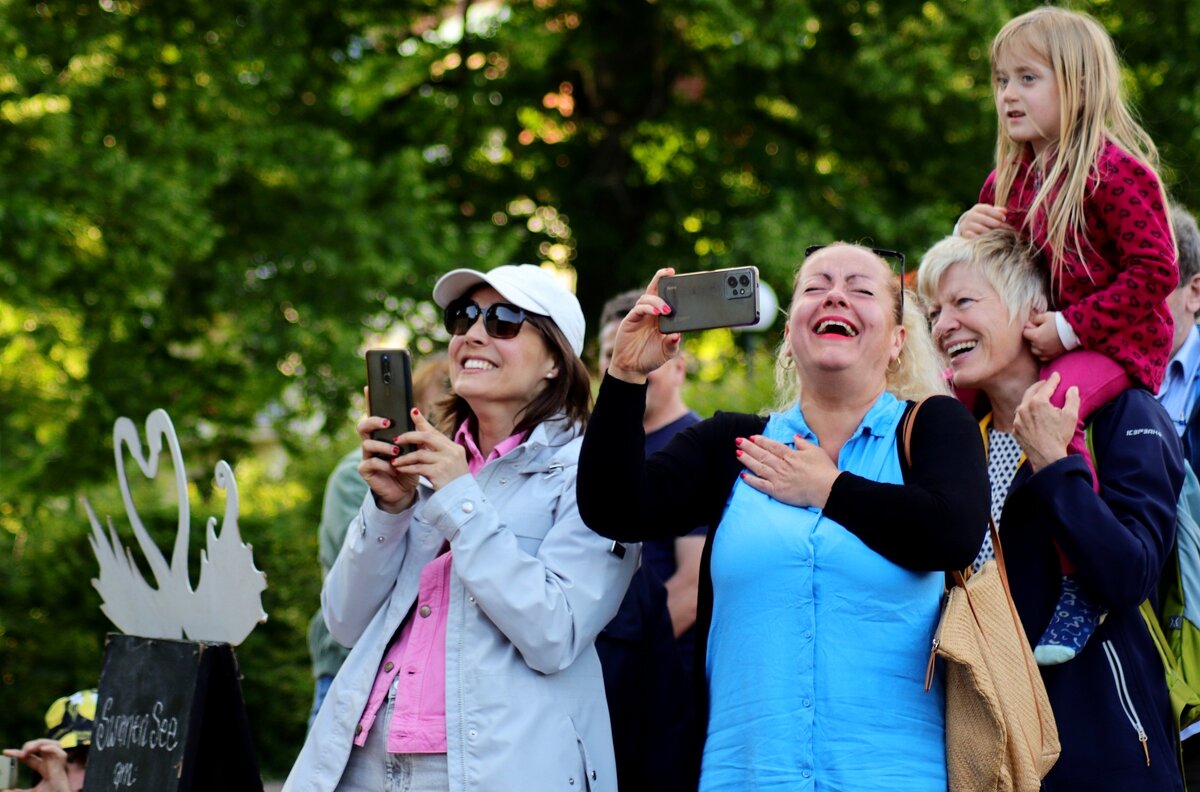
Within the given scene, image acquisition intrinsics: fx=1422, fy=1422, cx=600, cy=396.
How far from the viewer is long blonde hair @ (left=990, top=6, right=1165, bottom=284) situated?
11.8 feet

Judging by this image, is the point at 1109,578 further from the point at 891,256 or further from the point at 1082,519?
the point at 891,256

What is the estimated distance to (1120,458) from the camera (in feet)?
10.8

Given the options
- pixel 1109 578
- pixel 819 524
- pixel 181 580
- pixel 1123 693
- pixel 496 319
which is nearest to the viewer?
pixel 819 524

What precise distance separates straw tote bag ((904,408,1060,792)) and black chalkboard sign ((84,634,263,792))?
190cm

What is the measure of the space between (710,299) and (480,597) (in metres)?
0.80

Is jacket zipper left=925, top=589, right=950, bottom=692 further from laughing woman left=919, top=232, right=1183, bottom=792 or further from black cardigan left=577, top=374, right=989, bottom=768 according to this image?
laughing woman left=919, top=232, right=1183, bottom=792

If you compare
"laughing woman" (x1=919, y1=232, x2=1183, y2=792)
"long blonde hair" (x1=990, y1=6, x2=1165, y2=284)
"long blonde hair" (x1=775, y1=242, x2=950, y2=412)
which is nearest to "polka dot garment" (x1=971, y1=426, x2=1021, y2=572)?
"laughing woman" (x1=919, y1=232, x2=1183, y2=792)

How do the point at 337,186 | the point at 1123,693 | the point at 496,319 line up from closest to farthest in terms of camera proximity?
the point at 1123,693
the point at 496,319
the point at 337,186

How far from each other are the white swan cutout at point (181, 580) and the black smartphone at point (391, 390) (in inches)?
23.7

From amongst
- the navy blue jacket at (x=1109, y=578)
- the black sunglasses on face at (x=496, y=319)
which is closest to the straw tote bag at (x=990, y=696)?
the navy blue jacket at (x=1109, y=578)

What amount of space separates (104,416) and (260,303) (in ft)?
5.31

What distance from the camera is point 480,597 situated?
10.0 ft

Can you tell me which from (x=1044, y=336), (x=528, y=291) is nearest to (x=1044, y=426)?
(x=1044, y=336)

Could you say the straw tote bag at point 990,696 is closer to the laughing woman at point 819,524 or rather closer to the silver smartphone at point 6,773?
the laughing woman at point 819,524
